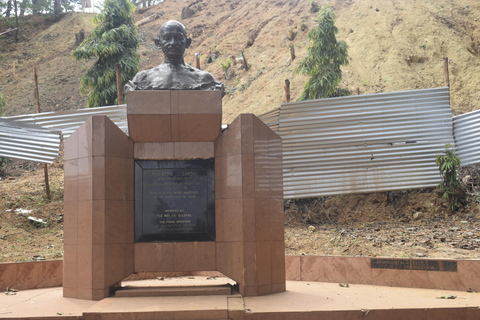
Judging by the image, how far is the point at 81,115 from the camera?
46.8 ft

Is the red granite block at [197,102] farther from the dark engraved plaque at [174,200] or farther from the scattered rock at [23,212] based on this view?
the scattered rock at [23,212]

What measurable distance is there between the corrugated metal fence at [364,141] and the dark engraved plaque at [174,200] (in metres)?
5.78

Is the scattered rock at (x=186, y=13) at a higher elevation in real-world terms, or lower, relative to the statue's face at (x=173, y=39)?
higher

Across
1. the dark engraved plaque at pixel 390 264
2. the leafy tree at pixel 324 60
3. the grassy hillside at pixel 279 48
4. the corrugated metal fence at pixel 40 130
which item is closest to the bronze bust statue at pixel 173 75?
the dark engraved plaque at pixel 390 264

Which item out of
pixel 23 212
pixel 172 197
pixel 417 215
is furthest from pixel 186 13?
pixel 172 197

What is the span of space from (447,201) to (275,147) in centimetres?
704

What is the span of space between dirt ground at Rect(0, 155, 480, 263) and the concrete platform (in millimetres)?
3252

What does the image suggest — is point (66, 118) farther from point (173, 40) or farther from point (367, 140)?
point (367, 140)

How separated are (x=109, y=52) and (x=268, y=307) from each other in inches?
761

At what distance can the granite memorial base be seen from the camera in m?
7.30

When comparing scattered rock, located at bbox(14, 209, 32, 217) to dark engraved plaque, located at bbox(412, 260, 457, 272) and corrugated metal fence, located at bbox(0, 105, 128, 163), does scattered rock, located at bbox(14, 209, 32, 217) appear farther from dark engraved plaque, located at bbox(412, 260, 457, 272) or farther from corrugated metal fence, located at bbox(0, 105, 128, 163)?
dark engraved plaque, located at bbox(412, 260, 457, 272)

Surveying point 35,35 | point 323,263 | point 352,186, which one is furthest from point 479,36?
point 35,35

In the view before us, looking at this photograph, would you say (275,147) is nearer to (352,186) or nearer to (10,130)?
(352,186)

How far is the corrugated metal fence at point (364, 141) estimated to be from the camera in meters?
12.9
